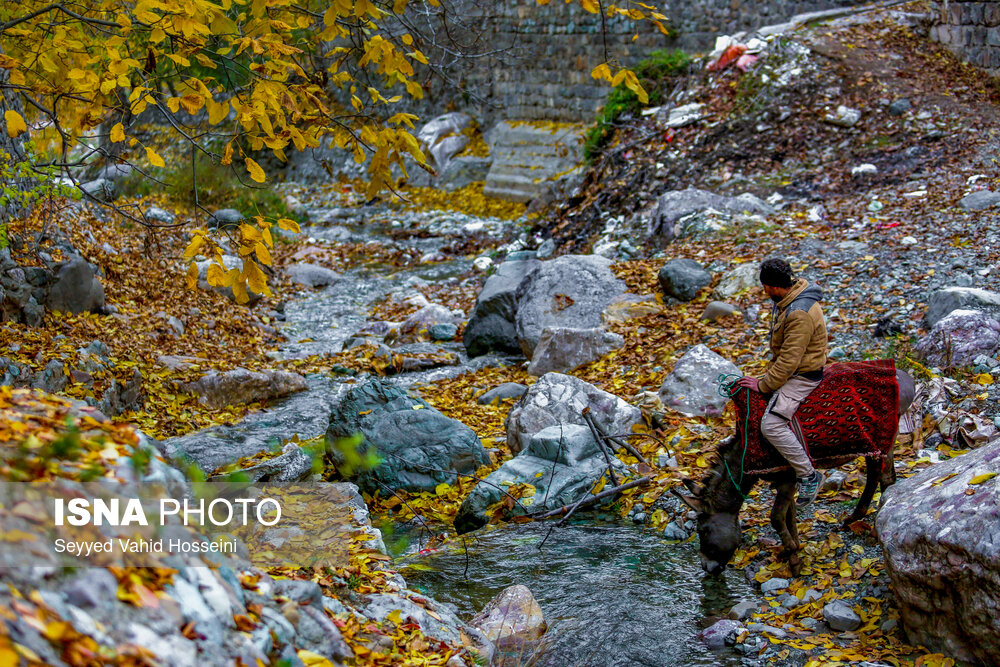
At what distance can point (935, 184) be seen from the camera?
9.26 meters

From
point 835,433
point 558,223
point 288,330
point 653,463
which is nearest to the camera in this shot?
point 835,433

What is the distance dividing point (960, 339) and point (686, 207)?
16.8 ft

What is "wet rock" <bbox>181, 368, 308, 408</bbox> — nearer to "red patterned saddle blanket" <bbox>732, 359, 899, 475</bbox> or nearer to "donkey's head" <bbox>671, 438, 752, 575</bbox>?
"donkey's head" <bbox>671, 438, 752, 575</bbox>

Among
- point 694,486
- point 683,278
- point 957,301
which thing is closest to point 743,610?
point 694,486

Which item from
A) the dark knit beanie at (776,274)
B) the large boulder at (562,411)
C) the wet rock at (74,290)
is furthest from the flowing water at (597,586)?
the wet rock at (74,290)

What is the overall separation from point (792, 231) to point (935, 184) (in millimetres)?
1790

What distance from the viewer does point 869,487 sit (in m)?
4.46

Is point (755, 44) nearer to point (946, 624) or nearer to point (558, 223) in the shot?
point (558, 223)

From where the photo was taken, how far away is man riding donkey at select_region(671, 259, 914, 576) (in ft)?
13.9

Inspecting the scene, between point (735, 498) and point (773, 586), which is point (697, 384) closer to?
point (735, 498)

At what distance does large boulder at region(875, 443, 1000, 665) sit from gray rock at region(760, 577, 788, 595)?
2.49ft

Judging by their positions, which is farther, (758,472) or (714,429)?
(714,429)

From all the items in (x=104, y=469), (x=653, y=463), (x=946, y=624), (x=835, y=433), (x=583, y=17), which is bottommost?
(x=653, y=463)

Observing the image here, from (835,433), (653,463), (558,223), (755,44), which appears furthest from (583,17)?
(835,433)
